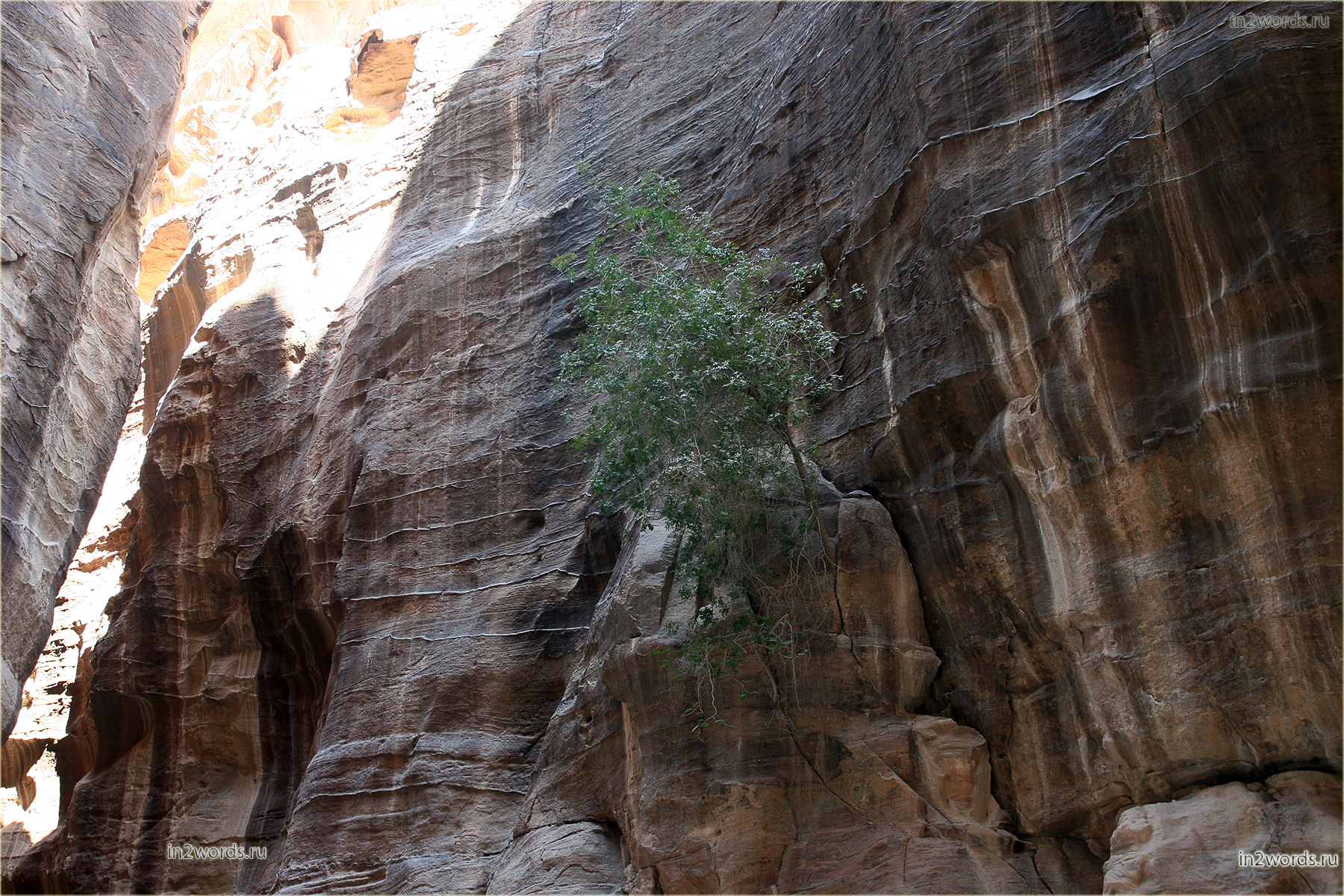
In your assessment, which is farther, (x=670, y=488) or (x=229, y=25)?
(x=229, y=25)

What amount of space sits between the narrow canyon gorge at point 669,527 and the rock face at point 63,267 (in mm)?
75

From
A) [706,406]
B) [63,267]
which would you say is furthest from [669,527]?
[63,267]

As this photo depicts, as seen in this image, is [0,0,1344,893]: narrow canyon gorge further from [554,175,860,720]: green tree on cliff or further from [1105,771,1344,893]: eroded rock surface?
[554,175,860,720]: green tree on cliff

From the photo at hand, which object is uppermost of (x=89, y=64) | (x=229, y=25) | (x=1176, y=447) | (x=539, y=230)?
(x=229, y=25)

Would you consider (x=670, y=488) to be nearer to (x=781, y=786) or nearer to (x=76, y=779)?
(x=781, y=786)

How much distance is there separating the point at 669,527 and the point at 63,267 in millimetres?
9186

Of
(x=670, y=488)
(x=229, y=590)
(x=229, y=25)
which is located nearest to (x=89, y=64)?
(x=229, y=590)

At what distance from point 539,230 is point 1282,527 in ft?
40.3

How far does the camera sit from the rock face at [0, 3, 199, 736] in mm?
12742

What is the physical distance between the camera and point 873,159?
12203mm

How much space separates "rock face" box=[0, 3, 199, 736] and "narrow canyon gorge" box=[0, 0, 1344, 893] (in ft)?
0.25

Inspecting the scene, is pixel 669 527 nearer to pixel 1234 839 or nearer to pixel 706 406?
pixel 706 406

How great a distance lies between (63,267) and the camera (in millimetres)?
13836

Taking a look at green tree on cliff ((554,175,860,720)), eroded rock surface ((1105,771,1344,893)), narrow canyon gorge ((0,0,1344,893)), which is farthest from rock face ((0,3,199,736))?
eroded rock surface ((1105,771,1344,893))
